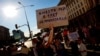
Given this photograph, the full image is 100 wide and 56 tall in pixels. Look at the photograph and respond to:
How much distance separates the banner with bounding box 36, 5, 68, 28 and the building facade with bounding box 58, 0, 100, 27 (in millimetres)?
23141

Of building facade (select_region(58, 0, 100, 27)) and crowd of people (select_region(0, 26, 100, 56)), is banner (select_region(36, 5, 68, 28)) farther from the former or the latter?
building facade (select_region(58, 0, 100, 27))

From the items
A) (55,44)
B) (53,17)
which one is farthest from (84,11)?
(53,17)

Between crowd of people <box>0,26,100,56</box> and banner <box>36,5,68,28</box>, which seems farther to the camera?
crowd of people <box>0,26,100,56</box>

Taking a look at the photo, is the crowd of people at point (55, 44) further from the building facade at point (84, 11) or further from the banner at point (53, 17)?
the building facade at point (84, 11)

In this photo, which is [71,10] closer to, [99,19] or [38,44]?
[99,19]

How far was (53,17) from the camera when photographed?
934 cm

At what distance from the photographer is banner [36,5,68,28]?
9.23 meters

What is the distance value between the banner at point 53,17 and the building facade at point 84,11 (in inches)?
911

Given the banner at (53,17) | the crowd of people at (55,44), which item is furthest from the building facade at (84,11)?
the banner at (53,17)

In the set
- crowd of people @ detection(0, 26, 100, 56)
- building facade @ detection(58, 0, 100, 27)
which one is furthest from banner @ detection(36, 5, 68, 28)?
building facade @ detection(58, 0, 100, 27)

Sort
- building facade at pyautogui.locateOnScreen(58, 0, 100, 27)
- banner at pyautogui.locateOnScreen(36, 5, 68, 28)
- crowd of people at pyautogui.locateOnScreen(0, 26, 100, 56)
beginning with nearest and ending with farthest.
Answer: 1. banner at pyautogui.locateOnScreen(36, 5, 68, 28)
2. crowd of people at pyautogui.locateOnScreen(0, 26, 100, 56)
3. building facade at pyautogui.locateOnScreen(58, 0, 100, 27)

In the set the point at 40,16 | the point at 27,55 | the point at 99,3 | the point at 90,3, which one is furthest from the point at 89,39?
the point at 90,3

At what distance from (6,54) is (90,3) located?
30.1 metres

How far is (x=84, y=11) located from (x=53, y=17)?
162 ft
